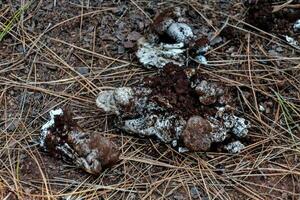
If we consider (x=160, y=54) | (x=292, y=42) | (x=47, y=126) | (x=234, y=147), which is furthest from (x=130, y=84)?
(x=292, y=42)

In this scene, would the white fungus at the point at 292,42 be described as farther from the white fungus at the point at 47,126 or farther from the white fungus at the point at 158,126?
the white fungus at the point at 47,126

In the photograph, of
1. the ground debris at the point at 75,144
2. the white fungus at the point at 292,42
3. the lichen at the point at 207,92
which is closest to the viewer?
the ground debris at the point at 75,144

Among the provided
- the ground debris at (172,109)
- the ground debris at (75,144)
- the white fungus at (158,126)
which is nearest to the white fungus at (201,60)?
the ground debris at (172,109)

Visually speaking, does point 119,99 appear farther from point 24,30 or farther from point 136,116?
point 24,30

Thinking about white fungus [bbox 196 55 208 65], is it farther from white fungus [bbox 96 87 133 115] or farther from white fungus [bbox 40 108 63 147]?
white fungus [bbox 40 108 63 147]

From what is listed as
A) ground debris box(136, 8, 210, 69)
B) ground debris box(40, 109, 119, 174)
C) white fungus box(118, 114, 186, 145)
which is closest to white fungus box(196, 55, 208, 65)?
ground debris box(136, 8, 210, 69)

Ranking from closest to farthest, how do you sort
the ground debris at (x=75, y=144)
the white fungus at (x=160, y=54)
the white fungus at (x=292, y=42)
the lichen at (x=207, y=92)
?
the ground debris at (x=75, y=144)
the lichen at (x=207, y=92)
the white fungus at (x=160, y=54)
the white fungus at (x=292, y=42)
